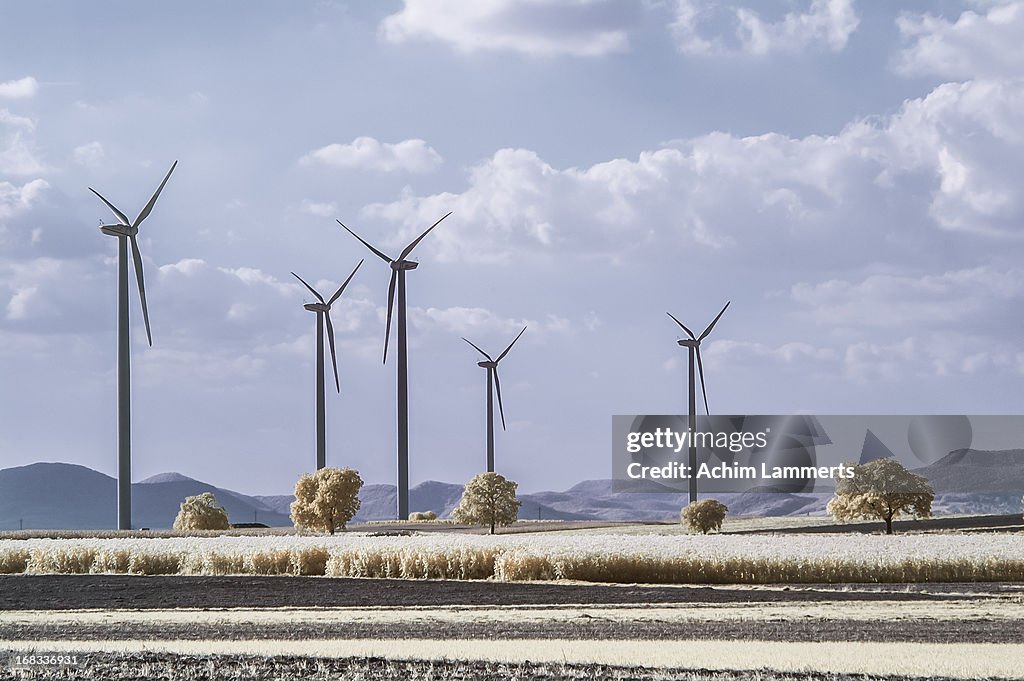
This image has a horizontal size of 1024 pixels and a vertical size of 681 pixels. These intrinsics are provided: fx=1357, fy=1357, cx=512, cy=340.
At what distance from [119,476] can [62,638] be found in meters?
64.5

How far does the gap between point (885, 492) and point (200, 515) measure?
169ft

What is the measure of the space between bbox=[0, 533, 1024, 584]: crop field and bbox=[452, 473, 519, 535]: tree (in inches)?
1398

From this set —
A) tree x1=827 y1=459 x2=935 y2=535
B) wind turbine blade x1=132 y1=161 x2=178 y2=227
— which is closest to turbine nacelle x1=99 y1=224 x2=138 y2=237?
wind turbine blade x1=132 y1=161 x2=178 y2=227

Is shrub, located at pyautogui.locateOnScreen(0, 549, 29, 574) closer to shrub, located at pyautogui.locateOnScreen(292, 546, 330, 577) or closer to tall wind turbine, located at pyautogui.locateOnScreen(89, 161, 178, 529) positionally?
shrub, located at pyautogui.locateOnScreen(292, 546, 330, 577)

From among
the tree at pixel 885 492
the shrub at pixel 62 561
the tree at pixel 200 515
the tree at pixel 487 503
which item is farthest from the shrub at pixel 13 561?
the tree at pixel 885 492

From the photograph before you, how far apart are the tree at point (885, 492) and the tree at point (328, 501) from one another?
116 ft

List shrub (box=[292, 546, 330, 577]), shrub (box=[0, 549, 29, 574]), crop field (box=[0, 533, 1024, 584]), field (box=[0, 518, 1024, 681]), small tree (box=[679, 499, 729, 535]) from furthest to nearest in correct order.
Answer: small tree (box=[679, 499, 729, 535]), shrub (box=[0, 549, 29, 574]), shrub (box=[292, 546, 330, 577]), crop field (box=[0, 533, 1024, 584]), field (box=[0, 518, 1024, 681])

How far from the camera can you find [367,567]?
193ft

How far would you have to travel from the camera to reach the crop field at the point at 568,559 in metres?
55.1

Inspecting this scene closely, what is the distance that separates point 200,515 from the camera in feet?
347

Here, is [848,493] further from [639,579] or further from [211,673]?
[211,673]

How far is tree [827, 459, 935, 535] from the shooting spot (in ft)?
311

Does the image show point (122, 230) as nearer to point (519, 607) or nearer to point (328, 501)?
point (328, 501)

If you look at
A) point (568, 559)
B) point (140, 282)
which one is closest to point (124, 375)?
point (140, 282)
